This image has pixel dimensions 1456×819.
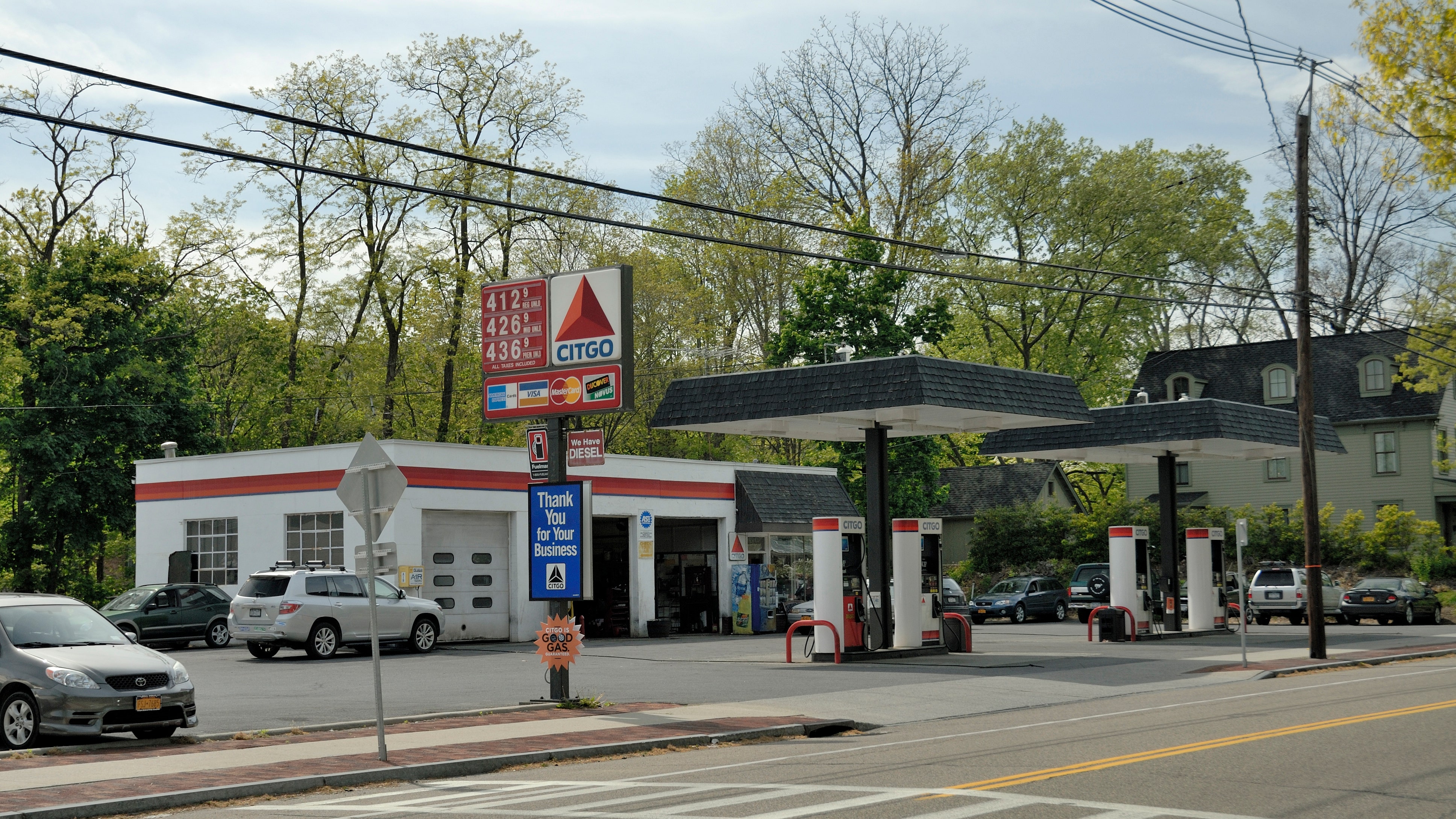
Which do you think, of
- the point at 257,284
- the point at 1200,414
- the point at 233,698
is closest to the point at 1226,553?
the point at 1200,414

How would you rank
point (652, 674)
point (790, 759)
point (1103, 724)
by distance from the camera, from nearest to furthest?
point (790, 759) < point (1103, 724) < point (652, 674)

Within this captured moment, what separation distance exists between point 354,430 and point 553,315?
113 feet

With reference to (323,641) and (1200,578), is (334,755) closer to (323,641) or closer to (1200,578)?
(323,641)

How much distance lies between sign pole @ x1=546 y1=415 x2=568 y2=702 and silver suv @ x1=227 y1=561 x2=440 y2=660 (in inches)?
353

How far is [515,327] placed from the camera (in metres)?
19.0

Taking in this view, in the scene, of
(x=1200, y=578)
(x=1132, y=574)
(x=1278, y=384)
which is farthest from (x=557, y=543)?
(x=1278, y=384)

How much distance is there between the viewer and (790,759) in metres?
12.8

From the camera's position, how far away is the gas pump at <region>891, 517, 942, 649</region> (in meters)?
26.2

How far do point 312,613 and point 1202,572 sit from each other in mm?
20893

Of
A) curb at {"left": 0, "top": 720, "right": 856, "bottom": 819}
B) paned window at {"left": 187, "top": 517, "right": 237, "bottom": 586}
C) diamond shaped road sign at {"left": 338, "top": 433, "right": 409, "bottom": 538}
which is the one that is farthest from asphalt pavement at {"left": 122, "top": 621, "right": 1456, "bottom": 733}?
Answer: diamond shaped road sign at {"left": 338, "top": 433, "right": 409, "bottom": 538}

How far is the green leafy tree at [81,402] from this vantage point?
42.2m

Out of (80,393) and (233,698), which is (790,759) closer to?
(233,698)

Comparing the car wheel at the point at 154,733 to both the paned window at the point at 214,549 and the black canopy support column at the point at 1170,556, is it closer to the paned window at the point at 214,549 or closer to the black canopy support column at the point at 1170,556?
the paned window at the point at 214,549

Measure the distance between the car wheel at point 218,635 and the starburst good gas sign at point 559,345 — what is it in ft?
51.0
